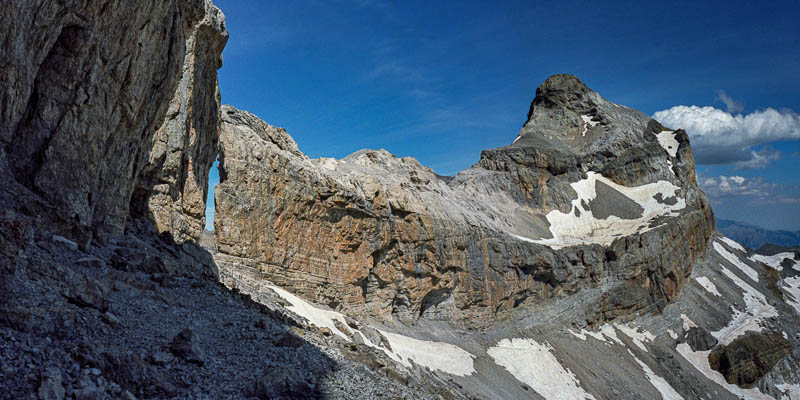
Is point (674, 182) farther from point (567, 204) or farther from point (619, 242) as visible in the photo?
point (619, 242)

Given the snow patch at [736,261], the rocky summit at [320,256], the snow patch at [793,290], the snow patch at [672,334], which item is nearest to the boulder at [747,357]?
the rocky summit at [320,256]

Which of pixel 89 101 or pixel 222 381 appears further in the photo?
pixel 89 101

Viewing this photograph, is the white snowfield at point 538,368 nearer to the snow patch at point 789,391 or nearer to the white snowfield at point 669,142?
the snow patch at point 789,391

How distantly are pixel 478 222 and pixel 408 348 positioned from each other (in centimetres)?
1737

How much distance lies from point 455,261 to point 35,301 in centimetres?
3654

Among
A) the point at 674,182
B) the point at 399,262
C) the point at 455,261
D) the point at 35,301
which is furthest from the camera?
the point at 674,182

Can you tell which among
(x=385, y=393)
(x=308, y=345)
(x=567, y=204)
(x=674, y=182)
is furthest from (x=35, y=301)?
(x=674, y=182)

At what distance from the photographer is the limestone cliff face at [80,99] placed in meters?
10.8

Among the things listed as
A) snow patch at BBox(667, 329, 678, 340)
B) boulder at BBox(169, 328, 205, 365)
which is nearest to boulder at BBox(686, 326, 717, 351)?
snow patch at BBox(667, 329, 678, 340)

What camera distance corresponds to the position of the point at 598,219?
6556 cm

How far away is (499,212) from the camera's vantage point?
57.8 m

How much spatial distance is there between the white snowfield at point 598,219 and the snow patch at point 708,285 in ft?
31.8

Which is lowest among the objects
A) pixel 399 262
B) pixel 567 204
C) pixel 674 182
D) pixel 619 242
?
pixel 399 262

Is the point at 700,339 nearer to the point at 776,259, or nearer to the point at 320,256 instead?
the point at 320,256
